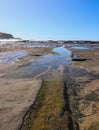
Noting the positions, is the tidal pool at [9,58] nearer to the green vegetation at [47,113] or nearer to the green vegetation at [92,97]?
the green vegetation at [47,113]

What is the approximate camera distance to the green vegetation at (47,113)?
304 inches

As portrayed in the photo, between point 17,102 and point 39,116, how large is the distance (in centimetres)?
216

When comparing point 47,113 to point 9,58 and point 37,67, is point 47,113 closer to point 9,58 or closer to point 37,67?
point 37,67

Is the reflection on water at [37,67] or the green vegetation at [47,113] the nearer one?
the green vegetation at [47,113]

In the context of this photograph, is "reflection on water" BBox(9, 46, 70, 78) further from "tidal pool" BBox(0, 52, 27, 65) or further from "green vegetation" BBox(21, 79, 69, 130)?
"green vegetation" BBox(21, 79, 69, 130)

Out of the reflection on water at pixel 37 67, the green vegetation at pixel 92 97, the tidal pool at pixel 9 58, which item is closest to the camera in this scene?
the green vegetation at pixel 92 97

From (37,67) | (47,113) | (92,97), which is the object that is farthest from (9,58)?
(47,113)

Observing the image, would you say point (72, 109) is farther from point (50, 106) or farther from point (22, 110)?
point (22, 110)

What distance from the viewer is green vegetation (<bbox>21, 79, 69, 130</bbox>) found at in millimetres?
7723

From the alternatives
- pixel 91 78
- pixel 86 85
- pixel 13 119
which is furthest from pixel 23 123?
pixel 91 78

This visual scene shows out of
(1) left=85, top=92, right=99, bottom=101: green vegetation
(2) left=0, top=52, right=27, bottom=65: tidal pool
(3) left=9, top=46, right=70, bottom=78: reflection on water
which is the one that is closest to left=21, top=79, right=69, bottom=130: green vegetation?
(1) left=85, top=92, right=99, bottom=101: green vegetation

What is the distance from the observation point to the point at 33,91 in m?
12.2

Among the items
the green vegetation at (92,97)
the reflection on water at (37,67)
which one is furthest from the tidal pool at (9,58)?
the green vegetation at (92,97)

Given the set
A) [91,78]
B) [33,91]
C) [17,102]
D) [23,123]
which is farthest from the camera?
[91,78]
